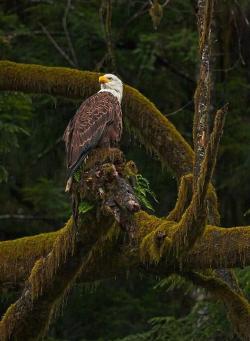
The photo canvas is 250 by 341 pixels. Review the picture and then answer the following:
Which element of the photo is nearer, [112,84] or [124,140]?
[112,84]

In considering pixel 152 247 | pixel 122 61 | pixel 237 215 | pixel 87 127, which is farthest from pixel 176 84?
pixel 152 247

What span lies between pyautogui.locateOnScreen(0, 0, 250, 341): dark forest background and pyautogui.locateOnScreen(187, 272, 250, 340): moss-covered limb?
619cm

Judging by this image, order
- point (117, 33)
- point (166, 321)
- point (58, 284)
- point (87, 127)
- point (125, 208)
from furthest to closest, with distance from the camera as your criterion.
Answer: point (117, 33), point (166, 321), point (87, 127), point (58, 284), point (125, 208)

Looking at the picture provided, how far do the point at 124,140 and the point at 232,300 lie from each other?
21.2 feet

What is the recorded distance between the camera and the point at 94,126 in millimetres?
9133

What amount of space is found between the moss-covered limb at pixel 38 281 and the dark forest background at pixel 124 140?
25.1 ft

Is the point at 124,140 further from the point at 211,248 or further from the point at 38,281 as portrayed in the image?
the point at 38,281

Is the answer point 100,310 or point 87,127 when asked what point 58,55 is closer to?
point 100,310

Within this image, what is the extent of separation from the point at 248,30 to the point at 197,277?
7250mm

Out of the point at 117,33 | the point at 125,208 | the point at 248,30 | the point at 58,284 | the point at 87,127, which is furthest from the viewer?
the point at 117,33

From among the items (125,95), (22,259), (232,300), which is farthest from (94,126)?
(125,95)

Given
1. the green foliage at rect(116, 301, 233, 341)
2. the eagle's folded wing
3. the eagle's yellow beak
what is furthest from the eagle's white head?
the green foliage at rect(116, 301, 233, 341)

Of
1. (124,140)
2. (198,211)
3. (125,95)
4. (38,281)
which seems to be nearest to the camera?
(198,211)

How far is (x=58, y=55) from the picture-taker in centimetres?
1761
